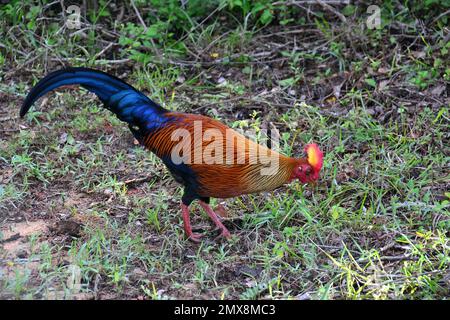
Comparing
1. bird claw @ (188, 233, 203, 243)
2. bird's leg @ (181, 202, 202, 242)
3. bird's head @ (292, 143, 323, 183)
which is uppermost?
bird's head @ (292, 143, 323, 183)

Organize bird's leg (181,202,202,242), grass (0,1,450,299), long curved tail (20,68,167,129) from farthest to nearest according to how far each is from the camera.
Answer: bird's leg (181,202,202,242)
long curved tail (20,68,167,129)
grass (0,1,450,299)

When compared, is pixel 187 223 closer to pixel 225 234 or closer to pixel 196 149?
pixel 225 234

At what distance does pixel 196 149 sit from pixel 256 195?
100 centimetres

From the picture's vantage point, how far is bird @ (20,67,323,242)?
4.68 m

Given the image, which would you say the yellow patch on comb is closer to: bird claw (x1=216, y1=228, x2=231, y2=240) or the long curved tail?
bird claw (x1=216, y1=228, x2=231, y2=240)

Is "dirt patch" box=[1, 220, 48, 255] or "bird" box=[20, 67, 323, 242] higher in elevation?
"bird" box=[20, 67, 323, 242]

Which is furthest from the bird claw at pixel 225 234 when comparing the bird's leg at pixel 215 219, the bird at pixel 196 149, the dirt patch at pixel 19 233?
the dirt patch at pixel 19 233

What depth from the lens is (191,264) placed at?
4.83m

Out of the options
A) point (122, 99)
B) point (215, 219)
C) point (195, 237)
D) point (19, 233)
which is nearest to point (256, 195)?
point (215, 219)

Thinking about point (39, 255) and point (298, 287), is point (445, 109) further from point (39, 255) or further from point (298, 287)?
point (39, 255)

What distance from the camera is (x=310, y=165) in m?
4.69

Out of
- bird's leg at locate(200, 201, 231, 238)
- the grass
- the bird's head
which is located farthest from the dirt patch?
the bird's head

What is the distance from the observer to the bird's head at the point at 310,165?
469 centimetres

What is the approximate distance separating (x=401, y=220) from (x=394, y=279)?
0.75 metres
